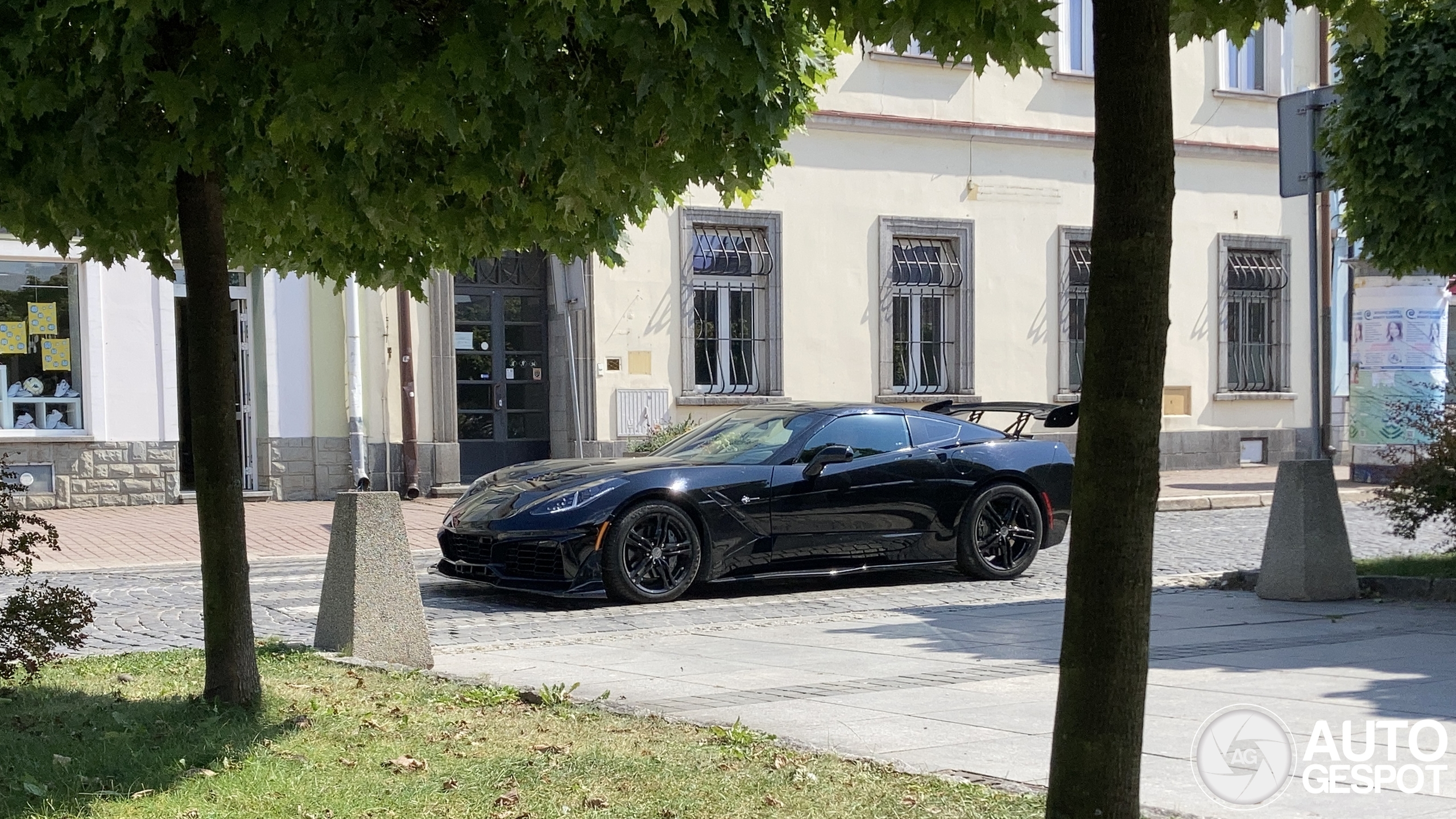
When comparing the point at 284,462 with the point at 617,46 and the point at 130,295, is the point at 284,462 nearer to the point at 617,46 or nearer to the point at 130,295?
the point at 130,295

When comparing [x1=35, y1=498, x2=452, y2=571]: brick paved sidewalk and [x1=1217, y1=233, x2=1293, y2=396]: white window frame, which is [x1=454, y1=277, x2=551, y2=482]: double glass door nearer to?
[x1=35, y1=498, x2=452, y2=571]: brick paved sidewalk

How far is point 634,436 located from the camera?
2073 centimetres

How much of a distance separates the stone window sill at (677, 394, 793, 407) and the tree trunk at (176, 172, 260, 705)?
14.8 m

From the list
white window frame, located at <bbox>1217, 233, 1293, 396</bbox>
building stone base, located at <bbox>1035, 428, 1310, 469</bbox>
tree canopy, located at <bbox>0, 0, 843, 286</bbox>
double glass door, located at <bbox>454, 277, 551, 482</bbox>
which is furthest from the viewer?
white window frame, located at <bbox>1217, 233, 1293, 396</bbox>

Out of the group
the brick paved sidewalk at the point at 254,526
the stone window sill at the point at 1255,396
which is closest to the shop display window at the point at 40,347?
the brick paved sidewalk at the point at 254,526

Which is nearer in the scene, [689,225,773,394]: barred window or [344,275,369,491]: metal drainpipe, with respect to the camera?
[344,275,369,491]: metal drainpipe

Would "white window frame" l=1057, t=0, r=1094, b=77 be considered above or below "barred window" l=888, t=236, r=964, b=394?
above

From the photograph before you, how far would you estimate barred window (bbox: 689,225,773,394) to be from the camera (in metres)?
21.3

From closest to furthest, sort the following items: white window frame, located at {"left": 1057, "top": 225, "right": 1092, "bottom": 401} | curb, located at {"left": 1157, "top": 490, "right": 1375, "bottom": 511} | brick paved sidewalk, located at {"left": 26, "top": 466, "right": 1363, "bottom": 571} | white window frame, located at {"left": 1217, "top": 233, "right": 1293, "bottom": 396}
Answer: brick paved sidewalk, located at {"left": 26, "top": 466, "right": 1363, "bottom": 571}
curb, located at {"left": 1157, "top": 490, "right": 1375, "bottom": 511}
white window frame, located at {"left": 1057, "top": 225, "right": 1092, "bottom": 401}
white window frame, located at {"left": 1217, "top": 233, "right": 1293, "bottom": 396}

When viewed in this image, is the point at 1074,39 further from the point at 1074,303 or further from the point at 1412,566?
the point at 1412,566

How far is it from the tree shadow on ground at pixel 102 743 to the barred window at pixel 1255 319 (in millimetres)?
21585

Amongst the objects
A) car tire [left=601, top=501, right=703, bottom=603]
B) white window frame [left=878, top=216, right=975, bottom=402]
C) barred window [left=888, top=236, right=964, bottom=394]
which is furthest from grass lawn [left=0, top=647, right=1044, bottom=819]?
barred window [left=888, top=236, right=964, bottom=394]

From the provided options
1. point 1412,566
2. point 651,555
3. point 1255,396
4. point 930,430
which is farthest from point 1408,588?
point 1255,396

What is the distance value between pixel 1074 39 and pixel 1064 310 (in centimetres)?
411
